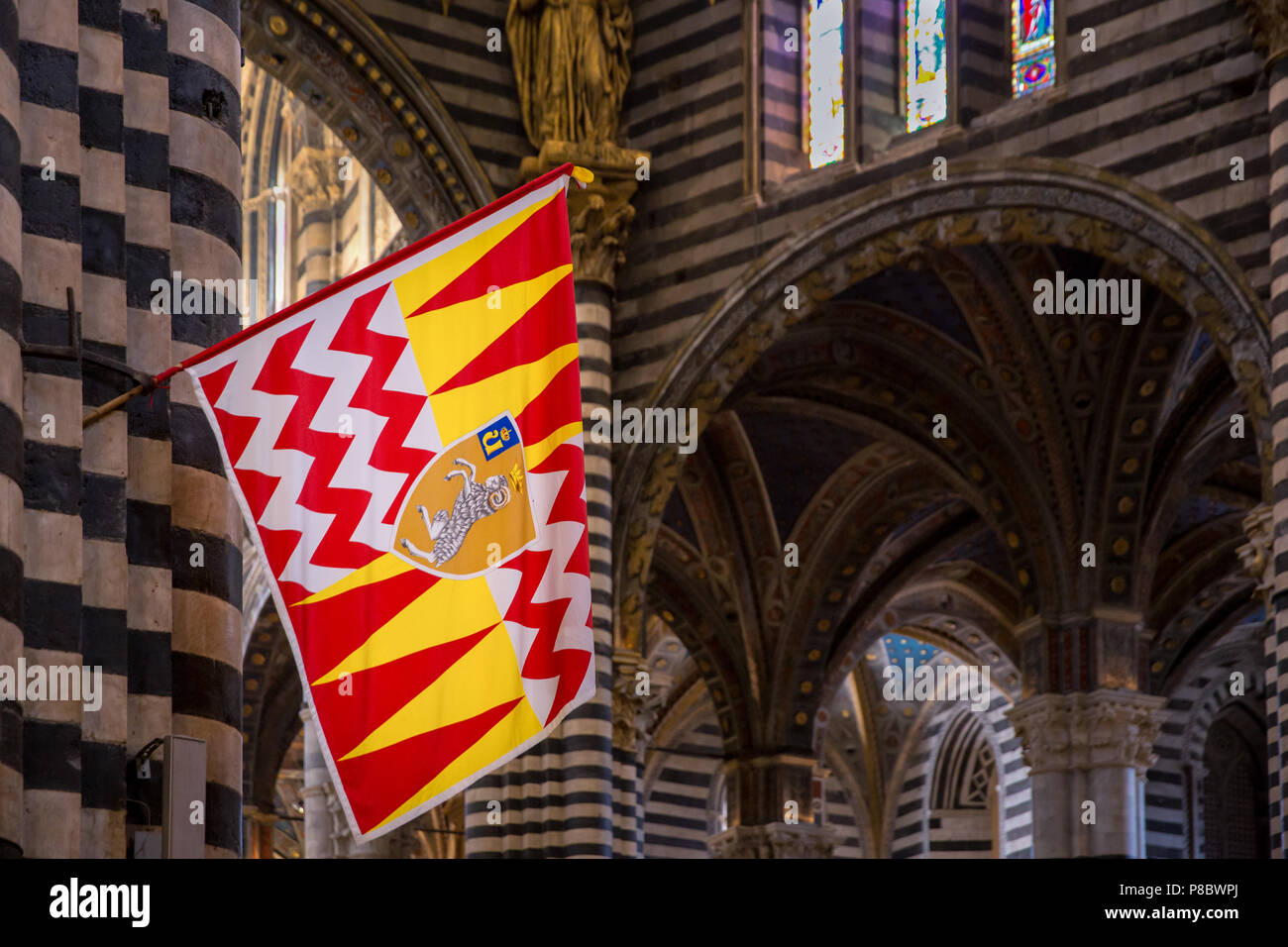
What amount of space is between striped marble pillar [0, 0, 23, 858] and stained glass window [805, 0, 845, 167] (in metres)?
12.1

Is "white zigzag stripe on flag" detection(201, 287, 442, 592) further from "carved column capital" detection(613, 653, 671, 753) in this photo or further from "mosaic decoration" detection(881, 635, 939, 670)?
"mosaic decoration" detection(881, 635, 939, 670)

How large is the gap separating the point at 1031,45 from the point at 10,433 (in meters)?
12.1

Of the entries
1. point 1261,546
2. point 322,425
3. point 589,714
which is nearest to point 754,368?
point 589,714

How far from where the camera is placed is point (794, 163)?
19.5 m

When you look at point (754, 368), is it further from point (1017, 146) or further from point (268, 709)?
point (268, 709)

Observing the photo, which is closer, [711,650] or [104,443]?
[104,443]

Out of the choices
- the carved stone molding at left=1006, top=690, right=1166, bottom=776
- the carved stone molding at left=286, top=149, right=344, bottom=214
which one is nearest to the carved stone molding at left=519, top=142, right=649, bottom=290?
the carved stone molding at left=1006, top=690, right=1166, bottom=776

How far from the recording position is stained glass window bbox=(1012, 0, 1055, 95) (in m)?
18.0

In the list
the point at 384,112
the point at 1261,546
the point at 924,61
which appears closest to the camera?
the point at 1261,546

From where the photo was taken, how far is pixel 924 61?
1914 cm

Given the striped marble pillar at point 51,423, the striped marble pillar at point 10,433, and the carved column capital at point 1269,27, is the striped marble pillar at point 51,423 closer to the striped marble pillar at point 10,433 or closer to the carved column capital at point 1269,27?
the striped marble pillar at point 10,433

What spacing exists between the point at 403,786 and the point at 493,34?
1317 cm

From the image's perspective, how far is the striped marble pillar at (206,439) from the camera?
943 centimetres
